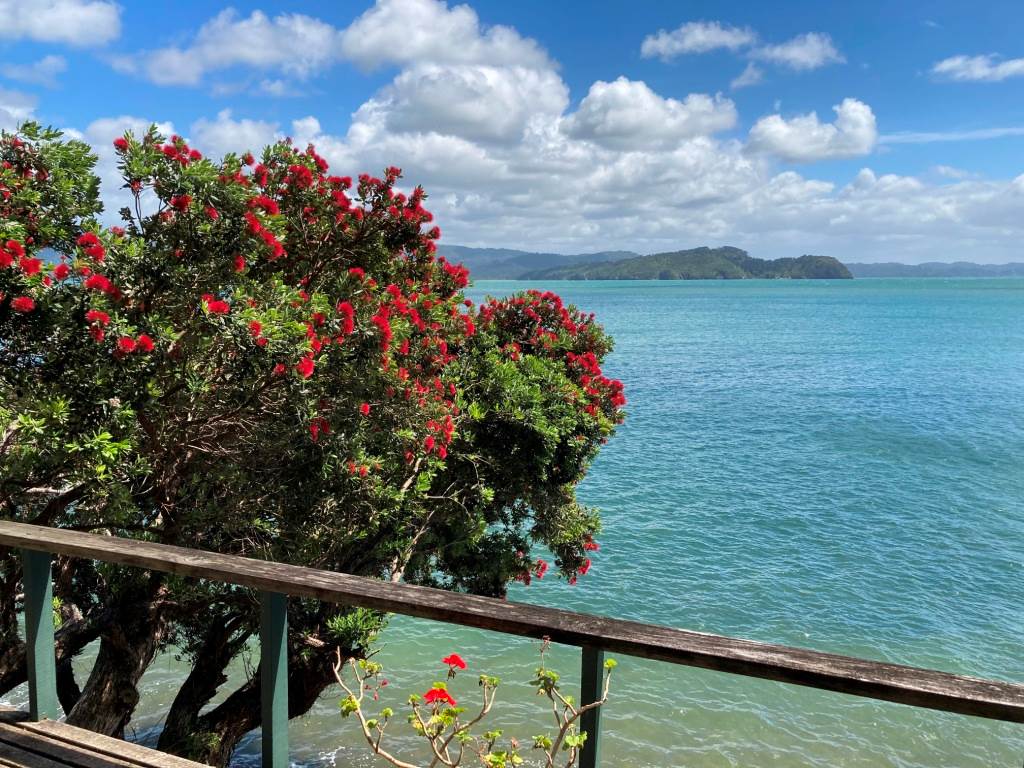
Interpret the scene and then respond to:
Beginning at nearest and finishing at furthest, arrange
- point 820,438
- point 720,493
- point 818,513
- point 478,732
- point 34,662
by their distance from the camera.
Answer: point 34,662 → point 478,732 → point 818,513 → point 720,493 → point 820,438

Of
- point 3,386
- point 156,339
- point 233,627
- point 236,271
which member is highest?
point 236,271

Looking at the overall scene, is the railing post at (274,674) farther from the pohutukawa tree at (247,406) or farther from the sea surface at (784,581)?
the sea surface at (784,581)

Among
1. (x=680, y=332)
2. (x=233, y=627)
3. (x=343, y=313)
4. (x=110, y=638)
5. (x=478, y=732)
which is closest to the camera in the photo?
(x=343, y=313)

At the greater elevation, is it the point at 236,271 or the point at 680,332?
the point at 236,271

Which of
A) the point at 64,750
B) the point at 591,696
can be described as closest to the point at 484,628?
the point at 591,696

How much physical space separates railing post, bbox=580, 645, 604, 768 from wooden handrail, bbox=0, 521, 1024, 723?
4 centimetres

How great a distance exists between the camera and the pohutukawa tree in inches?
195

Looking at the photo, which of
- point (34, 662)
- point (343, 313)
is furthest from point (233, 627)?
point (34, 662)

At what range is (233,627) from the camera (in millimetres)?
7719

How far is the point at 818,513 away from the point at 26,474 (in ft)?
60.3

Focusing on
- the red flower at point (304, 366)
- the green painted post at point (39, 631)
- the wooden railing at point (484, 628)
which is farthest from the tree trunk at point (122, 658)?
the wooden railing at point (484, 628)

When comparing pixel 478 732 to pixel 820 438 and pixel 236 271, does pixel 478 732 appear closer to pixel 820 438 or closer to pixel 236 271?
pixel 236 271

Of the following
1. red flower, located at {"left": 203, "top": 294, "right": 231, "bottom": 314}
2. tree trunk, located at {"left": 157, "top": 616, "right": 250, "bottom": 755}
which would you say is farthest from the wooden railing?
tree trunk, located at {"left": 157, "top": 616, "right": 250, "bottom": 755}

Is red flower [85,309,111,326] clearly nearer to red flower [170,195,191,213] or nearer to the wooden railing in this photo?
red flower [170,195,191,213]
